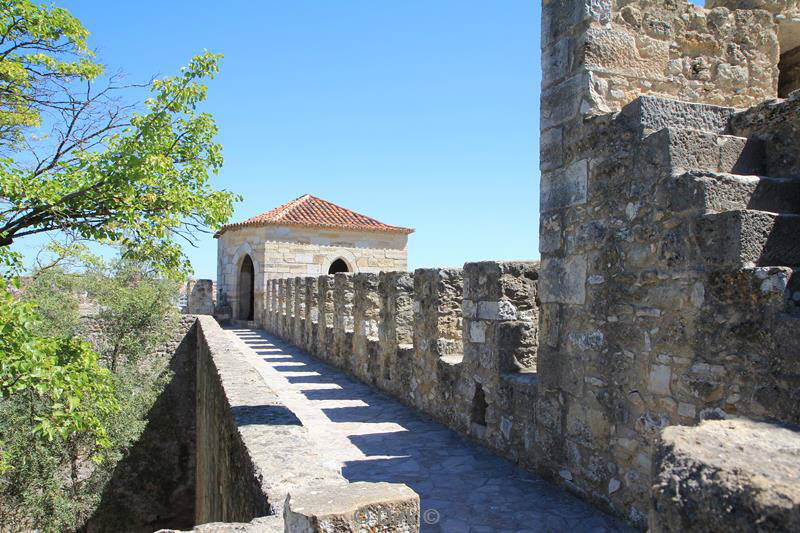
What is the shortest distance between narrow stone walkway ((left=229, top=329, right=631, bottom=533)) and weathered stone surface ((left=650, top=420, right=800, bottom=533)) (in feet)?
8.53

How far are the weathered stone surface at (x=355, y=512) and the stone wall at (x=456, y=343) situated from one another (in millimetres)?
2641

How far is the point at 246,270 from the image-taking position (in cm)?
2402

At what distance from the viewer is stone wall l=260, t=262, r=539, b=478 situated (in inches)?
194

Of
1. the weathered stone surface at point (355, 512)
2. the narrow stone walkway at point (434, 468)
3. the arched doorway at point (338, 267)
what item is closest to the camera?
the weathered stone surface at point (355, 512)

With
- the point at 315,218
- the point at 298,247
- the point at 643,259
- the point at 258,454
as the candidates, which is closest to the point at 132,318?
the point at 298,247

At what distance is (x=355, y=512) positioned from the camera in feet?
6.46

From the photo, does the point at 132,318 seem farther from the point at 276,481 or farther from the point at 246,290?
the point at 276,481

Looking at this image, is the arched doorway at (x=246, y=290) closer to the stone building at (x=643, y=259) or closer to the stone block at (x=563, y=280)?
the stone building at (x=643, y=259)

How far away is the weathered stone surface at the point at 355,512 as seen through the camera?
1945mm

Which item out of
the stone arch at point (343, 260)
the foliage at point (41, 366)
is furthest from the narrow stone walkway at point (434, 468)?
the stone arch at point (343, 260)

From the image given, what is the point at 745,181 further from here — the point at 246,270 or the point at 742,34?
the point at 246,270

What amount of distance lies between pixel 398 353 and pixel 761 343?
4628 mm

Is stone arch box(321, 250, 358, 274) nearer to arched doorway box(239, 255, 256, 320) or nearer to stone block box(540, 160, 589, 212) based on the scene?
arched doorway box(239, 255, 256, 320)

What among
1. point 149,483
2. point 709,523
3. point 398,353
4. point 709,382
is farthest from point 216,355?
point 149,483
